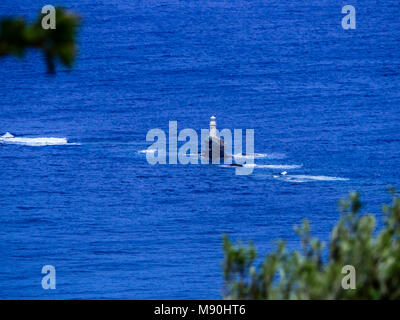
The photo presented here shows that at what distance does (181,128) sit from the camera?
94875 millimetres

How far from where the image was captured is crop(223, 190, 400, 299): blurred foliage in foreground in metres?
13.9

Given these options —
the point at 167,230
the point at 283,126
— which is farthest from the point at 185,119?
the point at 167,230

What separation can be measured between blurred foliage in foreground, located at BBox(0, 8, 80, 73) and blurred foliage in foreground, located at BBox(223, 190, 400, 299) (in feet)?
14.8

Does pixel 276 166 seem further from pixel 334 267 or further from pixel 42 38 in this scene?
pixel 42 38

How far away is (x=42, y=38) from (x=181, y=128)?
84.3m

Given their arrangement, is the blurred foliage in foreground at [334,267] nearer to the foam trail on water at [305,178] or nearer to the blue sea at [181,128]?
the blue sea at [181,128]

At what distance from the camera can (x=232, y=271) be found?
14.8 m

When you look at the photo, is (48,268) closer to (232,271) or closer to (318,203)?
(318,203)

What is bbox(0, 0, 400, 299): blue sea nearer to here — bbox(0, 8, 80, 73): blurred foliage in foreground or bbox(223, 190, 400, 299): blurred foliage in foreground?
bbox(223, 190, 400, 299): blurred foliage in foreground

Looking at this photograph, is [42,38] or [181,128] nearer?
[42,38]

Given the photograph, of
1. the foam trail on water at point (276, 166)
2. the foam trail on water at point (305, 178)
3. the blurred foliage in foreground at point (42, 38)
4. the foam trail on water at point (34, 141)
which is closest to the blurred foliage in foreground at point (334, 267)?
the blurred foliage in foreground at point (42, 38)

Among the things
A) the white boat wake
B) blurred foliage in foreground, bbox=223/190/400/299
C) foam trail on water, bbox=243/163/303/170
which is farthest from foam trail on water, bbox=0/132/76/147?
blurred foliage in foreground, bbox=223/190/400/299

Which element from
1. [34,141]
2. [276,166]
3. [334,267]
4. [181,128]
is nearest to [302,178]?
[276,166]

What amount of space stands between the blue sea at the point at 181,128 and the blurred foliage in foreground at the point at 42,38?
39781mm
